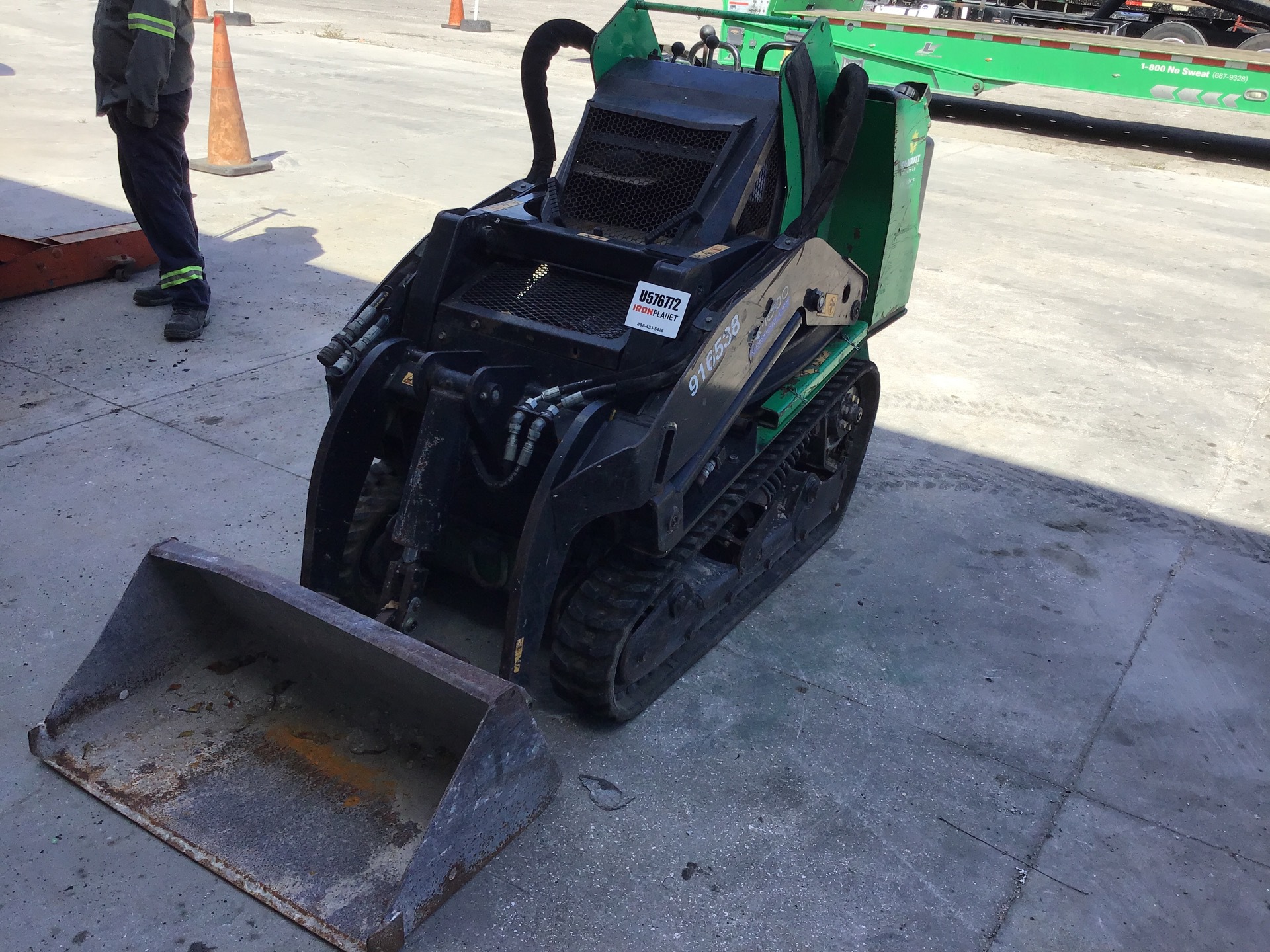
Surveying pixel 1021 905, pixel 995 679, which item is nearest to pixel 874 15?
pixel 995 679

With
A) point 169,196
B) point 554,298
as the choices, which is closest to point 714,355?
point 554,298

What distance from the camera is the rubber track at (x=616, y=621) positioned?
2941mm

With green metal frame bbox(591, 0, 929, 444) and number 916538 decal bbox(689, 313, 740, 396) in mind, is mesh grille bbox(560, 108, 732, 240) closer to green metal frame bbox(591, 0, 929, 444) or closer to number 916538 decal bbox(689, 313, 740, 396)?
green metal frame bbox(591, 0, 929, 444)

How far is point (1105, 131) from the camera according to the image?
13.2 meters

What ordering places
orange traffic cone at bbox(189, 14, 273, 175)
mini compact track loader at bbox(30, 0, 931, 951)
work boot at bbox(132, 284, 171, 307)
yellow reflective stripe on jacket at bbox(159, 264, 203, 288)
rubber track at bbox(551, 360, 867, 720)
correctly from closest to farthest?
mini compact track loader at bbox(30, 0, 931, 951) → rubber track at bbox(551, 360, 867, 720) → yellow reflective stripe on jacket at bbox(159, 264, 203, 288) → work boot at bbox(132, 284, 171, 307) → orange traffic cone at bbox(189, 14, 273, 175)

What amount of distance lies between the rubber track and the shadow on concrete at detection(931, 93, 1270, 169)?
11.3 m

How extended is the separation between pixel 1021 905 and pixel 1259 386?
4.54 metres

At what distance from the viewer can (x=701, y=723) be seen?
3.14 meters

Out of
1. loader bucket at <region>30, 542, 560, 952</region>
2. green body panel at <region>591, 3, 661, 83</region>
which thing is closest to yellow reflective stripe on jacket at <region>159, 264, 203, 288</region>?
green body panel at <region>591, 3, 661, 83</region>

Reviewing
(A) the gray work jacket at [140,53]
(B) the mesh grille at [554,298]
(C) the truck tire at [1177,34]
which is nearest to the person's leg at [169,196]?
(A) the gray work jacket at [140,53]

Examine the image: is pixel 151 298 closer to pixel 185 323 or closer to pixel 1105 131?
pixel 185 323

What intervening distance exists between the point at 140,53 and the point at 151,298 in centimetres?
133

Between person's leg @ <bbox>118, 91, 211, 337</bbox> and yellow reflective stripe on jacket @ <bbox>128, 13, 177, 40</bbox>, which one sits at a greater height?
yellow reflective stripe on jacket @ <bbox>128, 13, 177, 40</bbox>

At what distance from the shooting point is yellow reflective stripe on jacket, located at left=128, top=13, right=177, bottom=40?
5004 millimetres
